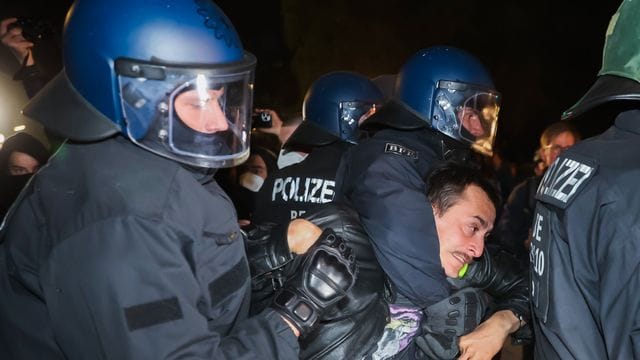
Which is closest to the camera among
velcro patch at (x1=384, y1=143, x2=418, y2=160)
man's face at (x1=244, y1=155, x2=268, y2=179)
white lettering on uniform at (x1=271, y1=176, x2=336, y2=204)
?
velcro patch at (x1=384, y1=143, x2=418, y2=160)

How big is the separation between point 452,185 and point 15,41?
3.12 m

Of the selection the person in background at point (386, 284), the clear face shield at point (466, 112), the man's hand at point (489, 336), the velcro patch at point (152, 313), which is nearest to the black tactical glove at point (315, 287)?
the person in background at point (386, 284)

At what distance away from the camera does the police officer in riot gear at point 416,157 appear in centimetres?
181

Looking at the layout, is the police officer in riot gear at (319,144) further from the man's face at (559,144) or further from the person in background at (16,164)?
the man's face at (559,144)

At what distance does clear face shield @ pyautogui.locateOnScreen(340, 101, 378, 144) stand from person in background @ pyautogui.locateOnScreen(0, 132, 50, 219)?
1.84 m

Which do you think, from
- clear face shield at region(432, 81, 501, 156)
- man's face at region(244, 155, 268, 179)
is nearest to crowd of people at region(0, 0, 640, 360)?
clear face shield at region(432, 81, 501, 156)

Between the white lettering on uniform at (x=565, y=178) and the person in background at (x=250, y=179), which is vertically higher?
the white lettering on uniform at (x=565, y=178)

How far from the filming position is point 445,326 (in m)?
1.83

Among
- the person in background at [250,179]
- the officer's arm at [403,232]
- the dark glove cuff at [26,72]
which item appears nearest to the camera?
the officer's arm at [403,232]

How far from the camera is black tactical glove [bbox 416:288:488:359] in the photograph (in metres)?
1.82

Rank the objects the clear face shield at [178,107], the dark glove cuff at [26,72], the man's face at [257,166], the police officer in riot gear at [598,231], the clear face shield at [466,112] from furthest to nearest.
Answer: the man's face at [257,166], the dark glove cuff at [26,72], the clear face shield at [466,112], the clear face shield at [178,107], the police officer in riot gear at [598,231]

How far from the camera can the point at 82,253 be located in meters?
1.12

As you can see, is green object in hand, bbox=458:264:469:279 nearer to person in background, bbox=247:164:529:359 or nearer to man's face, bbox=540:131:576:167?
person in background, bbox=247:164:529:359

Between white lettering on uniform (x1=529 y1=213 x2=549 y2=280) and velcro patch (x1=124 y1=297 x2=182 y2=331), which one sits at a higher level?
velcro patch (x1=124 y1=297 x2=182 y2=331)
